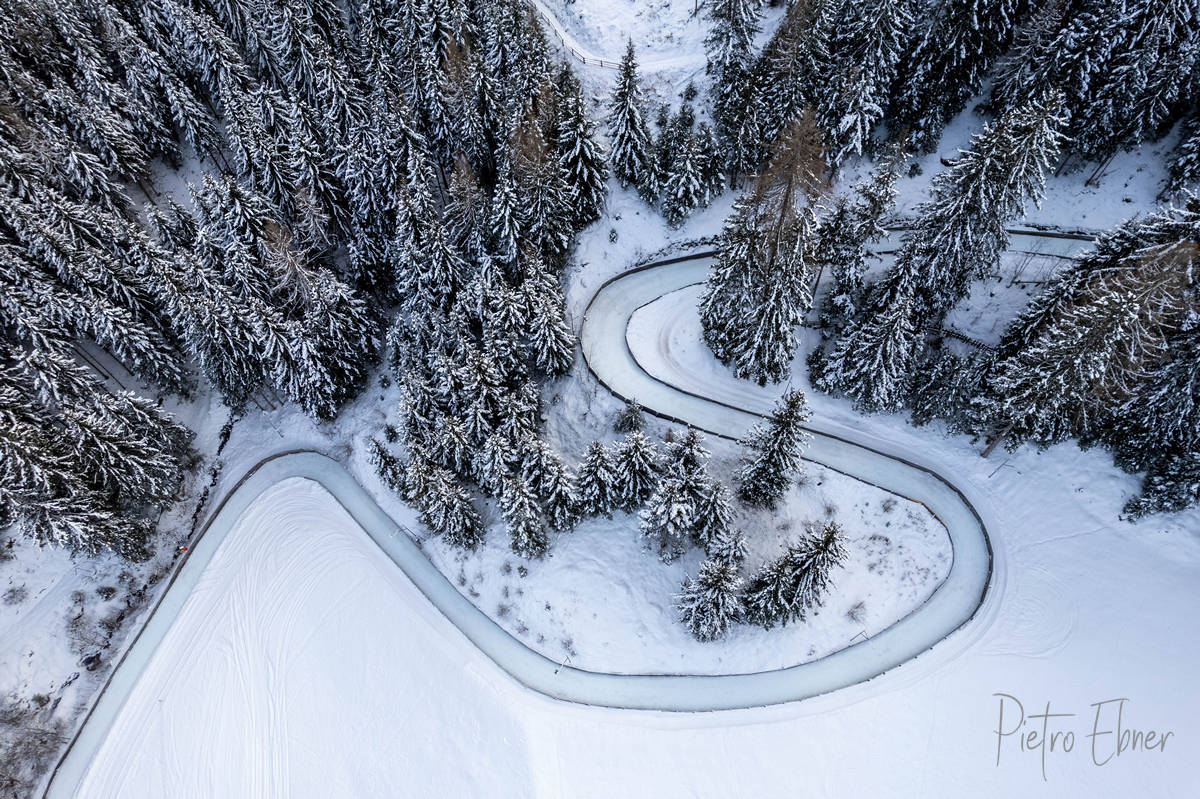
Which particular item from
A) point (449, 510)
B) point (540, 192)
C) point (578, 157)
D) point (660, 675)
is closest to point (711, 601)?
point (660, 675)

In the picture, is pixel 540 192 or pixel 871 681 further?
pixel 540 192

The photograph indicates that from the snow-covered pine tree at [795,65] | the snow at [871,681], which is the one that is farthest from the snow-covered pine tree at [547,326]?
the snow-covered pine tree at [795,65]

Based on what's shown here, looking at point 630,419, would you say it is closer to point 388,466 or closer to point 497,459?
point 497,459

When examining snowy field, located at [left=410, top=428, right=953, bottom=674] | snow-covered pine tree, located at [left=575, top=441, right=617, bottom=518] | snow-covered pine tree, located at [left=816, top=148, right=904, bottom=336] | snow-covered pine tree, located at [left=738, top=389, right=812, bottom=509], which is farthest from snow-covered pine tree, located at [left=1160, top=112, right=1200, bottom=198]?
snow-covered pine tree, located at [left=575, top=441, right=617, bottom=518]

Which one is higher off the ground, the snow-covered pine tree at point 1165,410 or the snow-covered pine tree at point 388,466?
the snow-covered pine tree at point 1165,410

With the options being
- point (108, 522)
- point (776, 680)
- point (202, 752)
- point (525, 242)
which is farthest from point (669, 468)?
point (108, 522)

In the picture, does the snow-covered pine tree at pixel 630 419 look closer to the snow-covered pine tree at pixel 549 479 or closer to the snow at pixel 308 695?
the snow-covered pine tree at pixel 549 479
